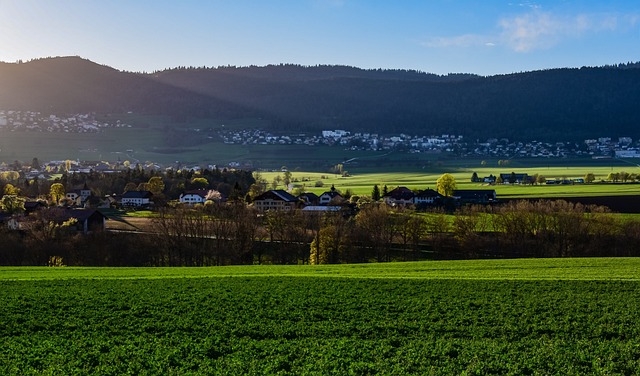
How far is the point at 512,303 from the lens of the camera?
21703 mm

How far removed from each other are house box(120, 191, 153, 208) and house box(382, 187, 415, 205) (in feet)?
124

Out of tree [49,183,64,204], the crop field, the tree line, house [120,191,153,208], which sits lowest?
the tree line

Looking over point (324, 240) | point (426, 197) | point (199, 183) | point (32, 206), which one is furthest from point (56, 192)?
point (324, 240)

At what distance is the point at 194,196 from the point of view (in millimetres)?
97625

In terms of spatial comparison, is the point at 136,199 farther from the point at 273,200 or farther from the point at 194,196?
the point at 273,200

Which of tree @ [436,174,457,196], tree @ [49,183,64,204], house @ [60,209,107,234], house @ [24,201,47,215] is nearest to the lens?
house @ [60,209,107,234]

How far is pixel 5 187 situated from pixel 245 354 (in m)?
91.3

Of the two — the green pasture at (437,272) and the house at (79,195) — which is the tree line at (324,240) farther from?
the house at (79,195)

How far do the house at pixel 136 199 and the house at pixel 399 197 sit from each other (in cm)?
3793

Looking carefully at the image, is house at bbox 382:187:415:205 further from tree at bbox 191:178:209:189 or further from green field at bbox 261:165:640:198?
tree at bbox 191:178:209:189

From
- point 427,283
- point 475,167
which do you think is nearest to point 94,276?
point 427,283

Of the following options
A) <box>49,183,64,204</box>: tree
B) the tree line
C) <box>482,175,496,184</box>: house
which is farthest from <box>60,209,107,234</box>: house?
<box>482,175,496,184</box>: house

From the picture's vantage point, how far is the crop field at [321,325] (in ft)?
48.1

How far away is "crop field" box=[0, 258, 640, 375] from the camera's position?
14664 mm
